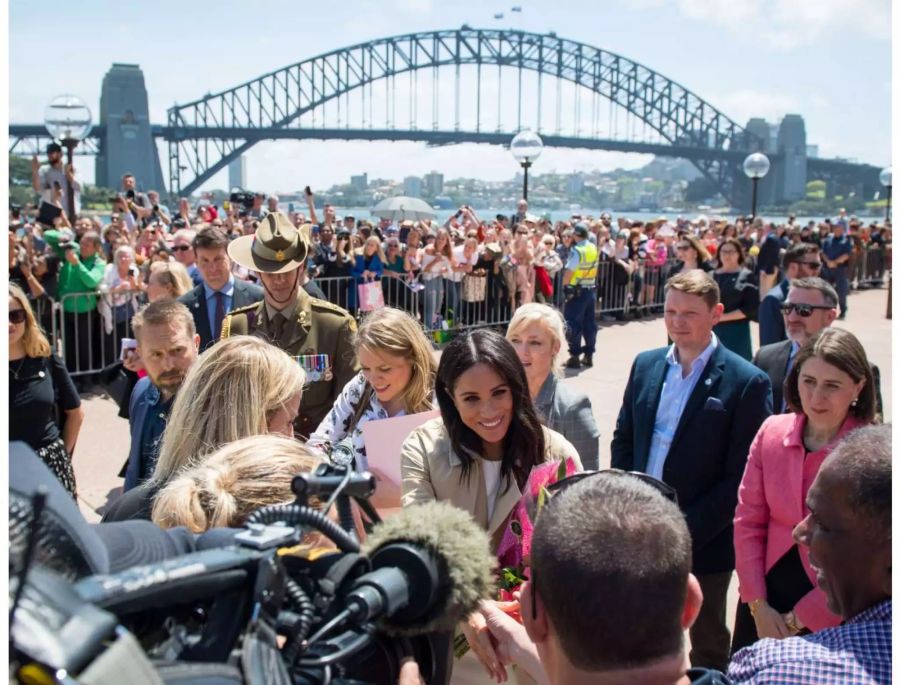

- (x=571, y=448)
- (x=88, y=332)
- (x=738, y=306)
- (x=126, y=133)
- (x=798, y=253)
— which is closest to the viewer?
(x=571, y=448)

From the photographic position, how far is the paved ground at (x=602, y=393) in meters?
6.17

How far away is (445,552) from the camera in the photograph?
1.14m

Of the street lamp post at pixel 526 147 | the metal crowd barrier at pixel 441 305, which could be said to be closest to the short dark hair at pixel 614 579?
the metal crowd barrier at pixel 441 305

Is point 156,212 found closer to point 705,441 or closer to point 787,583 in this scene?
point 705,441

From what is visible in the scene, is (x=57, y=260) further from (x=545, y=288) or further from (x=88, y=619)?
(x=88, y=619)

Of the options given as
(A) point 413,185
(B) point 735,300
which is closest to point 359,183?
(A) point 413,185

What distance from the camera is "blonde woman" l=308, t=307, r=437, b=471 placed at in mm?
3250

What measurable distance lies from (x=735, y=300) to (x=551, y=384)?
338cm

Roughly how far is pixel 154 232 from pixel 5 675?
11.2 m

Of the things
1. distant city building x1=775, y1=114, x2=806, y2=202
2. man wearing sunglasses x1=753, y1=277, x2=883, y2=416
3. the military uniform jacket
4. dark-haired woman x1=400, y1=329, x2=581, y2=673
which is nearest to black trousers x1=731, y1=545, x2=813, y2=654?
dark-haired woman x1=400, y1=329, x2=581, y2=673

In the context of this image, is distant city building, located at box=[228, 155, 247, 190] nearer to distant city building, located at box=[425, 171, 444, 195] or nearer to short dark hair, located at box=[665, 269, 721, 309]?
distant city building, located at box=[425, 171, 444, 195]

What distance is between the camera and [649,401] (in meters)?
3.49

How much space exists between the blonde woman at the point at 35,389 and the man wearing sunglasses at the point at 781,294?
13.8 feet

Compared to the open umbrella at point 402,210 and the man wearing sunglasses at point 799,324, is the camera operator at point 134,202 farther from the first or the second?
the man wearing sunglasses at point 799,324
